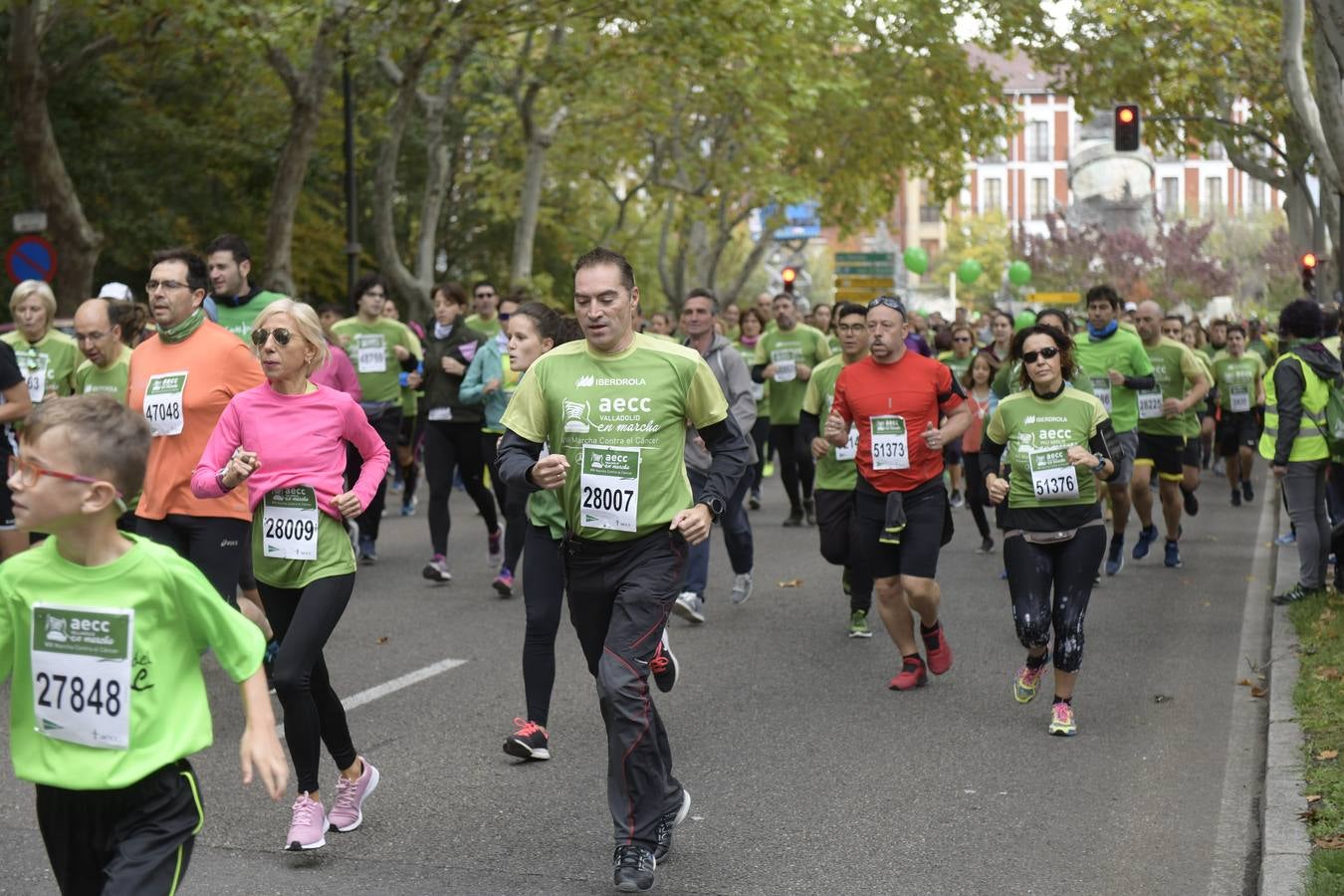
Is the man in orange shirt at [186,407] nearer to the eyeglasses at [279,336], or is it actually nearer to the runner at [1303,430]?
the eyeglasses at [279,336]

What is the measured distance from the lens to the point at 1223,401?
19.0 m

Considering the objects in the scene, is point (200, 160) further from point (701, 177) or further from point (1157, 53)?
point (1157, 53)

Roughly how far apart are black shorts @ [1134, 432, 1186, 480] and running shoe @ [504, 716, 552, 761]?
745 centimetres

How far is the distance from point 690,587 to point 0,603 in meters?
7.08

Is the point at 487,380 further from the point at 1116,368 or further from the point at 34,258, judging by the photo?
the point at 34,258

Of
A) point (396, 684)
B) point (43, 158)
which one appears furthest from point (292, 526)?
point (43, 158)

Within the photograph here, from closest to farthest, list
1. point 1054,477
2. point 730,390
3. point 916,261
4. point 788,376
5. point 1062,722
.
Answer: point 1062,722
point 1054,477
point 730,390
point 788,376
point 916,261

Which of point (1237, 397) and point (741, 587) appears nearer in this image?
point (741, 587)

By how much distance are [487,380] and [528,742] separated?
489 cm

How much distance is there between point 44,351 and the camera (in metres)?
10.5

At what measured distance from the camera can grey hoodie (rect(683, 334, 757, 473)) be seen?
32.6 feet

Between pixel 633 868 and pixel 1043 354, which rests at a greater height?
pixel 1043 354

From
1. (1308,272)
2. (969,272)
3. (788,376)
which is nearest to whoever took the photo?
(788,376)

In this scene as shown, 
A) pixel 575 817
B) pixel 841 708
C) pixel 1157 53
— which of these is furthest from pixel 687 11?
pixel 575 817
